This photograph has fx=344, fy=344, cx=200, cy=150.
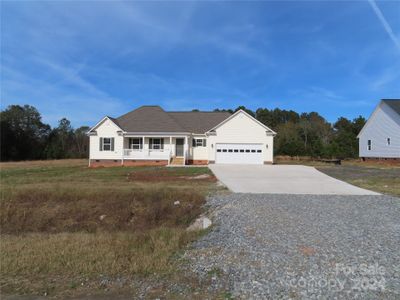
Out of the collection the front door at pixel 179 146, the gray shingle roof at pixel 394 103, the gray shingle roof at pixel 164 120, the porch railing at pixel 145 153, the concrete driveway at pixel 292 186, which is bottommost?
the concrete driveway at pixel 292 186

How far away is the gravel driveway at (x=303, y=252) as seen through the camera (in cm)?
517

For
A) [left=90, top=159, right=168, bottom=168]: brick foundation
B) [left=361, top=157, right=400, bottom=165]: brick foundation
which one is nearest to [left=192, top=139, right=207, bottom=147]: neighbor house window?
[left=90, top=159, right=168, bottom=168]: brick foundation

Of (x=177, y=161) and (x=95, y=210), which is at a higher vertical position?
(x=177, y=161)

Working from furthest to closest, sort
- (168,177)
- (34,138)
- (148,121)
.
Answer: (34,138)
(148,121)
(168,177)

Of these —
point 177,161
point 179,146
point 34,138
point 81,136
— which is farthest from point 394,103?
point 81,136

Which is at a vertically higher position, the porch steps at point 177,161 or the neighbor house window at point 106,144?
the neighbor house window at point 106,144

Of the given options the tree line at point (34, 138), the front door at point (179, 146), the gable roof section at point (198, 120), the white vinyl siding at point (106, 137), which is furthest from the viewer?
the tree line at point (34, 138)

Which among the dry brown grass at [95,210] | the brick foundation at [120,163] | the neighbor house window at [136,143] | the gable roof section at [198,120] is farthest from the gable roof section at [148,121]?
the dry brown grass at [95,210]

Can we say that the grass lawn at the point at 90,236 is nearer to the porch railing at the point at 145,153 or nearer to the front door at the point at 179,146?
the porch railing at the point at 145,153

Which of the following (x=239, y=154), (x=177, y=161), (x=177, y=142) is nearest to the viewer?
(x=239, y=154)

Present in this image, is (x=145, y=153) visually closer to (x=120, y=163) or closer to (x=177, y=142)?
(x=120, y=163)

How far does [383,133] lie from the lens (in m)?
34.4

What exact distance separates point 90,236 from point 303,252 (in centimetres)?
528

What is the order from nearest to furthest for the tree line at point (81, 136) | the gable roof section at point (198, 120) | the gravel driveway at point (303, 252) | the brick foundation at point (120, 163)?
the gravel driveway at point (303, 252)
the brick foundation at point (120, 163)
the gable roof section at point (198, 120)
the tree line at point (81, 136)
